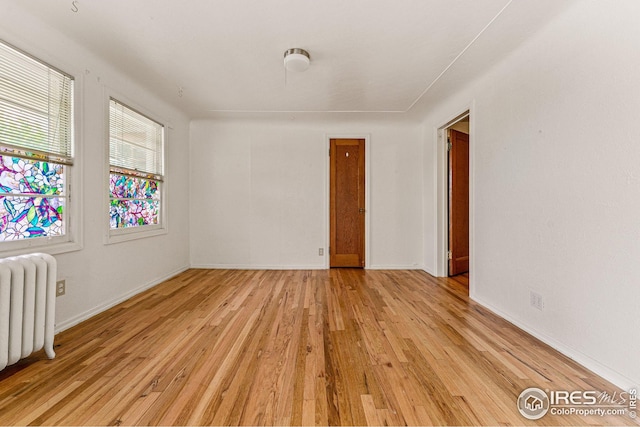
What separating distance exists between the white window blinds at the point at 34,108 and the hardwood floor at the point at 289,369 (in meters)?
1.45

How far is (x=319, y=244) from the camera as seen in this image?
444 cm

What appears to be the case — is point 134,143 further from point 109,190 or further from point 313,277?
point 313,277

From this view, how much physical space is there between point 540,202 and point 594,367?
1.12 meters

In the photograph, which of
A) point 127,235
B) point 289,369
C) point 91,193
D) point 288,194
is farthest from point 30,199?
point 288,194

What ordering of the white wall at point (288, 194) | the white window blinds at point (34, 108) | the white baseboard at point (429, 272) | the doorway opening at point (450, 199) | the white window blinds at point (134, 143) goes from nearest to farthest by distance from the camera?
1. the white window blinds at point (34, 108)
2. the white window blinds at point (134, 143)
3. the doorway opening at point (450, 199)
4. the white baseboard at point (429, 272)
5. the white wall at point (288, 194)

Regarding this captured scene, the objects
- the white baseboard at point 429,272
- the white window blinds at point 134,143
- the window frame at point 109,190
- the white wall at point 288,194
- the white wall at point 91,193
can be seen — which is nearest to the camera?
the white wall at point 91,193

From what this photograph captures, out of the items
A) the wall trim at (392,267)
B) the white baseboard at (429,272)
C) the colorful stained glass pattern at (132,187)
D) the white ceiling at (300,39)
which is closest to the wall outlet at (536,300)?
the white baseboard at (429,272)

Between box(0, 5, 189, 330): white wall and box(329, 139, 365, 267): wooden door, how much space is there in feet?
8.43

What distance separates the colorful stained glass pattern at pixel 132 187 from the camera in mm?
2869

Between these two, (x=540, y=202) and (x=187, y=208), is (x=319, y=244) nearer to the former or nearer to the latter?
(x=187, y=208)

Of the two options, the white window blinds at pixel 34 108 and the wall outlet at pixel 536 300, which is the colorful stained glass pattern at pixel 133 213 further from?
the wall outlet at pixel 536 300

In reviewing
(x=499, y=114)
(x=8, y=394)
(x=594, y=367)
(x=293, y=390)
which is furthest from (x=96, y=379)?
(x=499, y=114)

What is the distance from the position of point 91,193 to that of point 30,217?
51 cm

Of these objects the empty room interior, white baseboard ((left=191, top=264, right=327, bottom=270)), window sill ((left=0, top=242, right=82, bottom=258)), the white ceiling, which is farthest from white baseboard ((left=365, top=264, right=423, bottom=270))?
window sill ((left=0, top=242, right=82, bottom=258))
